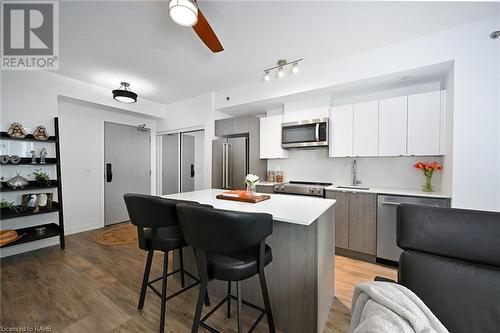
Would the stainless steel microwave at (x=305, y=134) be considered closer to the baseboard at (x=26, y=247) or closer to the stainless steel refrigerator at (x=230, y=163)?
the stainless steel refrigerator at (x=230, y=163)

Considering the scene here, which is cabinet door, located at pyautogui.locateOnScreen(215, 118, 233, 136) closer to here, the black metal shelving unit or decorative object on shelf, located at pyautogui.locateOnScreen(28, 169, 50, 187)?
the black metal shelving unit

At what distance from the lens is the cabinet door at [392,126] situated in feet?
8.81

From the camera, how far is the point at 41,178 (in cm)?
301

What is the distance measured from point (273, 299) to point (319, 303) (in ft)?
1.19

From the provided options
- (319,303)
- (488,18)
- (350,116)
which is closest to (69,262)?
(319,303)

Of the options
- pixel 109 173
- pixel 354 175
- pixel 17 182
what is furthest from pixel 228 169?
pixel 17 182

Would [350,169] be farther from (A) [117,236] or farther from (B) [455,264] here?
(A) [117,236]

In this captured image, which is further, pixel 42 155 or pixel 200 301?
pixel 42 155

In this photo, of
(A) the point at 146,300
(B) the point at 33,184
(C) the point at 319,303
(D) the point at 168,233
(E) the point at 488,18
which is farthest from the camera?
Answer: (B) the point at 33,184

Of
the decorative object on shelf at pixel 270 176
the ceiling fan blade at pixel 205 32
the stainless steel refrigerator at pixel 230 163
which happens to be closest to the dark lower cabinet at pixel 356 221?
the decorative object on shelf at pixel 270 176

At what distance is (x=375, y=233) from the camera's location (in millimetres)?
2654

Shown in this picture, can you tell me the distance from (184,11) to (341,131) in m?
2.60

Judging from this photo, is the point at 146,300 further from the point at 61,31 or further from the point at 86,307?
the point at 61,31

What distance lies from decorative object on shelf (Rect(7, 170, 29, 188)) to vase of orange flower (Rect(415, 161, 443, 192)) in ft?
17.9
